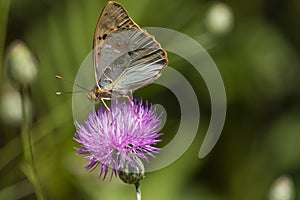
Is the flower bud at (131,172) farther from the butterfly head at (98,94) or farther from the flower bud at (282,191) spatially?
the flower bud at (282,191)

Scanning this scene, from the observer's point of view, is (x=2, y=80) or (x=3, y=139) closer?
(x=2, y=80)

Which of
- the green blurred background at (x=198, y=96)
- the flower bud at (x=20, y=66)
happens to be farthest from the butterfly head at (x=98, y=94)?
the green blurred background at (x=198, y=96)

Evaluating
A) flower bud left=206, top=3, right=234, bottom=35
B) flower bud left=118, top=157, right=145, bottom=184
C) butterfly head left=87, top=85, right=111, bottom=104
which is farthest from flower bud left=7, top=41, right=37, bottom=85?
flower bud left=206, top=3, right=234, bottom=35

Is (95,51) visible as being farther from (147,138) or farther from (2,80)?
(2,80)

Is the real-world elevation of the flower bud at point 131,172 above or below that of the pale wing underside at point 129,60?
below

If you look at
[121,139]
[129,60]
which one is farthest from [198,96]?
[121,139]

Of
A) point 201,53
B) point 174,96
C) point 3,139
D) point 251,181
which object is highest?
point 201,53

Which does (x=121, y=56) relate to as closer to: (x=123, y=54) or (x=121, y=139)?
(x=123, y=54)

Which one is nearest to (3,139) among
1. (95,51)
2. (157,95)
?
(157,95)
